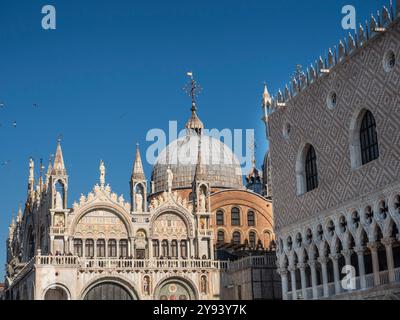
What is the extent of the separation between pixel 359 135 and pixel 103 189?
16.1 metres

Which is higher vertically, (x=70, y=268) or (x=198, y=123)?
(x=198, y=123)

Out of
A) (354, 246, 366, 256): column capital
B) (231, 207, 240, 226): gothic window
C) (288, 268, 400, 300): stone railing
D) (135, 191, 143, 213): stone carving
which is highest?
(231, 207, 240, 226): gothic window

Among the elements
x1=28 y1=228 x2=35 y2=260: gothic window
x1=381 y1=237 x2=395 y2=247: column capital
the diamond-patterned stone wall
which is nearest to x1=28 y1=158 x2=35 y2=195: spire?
x1=28 y1=228 x2=35 y2=260: gothic window

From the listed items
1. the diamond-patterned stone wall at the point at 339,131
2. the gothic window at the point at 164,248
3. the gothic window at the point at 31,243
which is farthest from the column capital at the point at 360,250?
the gothic window at the point at 31,243

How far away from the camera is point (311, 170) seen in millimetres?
30969

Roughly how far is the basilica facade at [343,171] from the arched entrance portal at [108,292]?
28.5 ft

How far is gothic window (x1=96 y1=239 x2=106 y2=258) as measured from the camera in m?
38.3

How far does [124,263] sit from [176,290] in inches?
126

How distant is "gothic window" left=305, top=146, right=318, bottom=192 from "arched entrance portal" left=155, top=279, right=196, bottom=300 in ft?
33.0

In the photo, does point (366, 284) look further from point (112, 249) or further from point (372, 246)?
point (112, 249)

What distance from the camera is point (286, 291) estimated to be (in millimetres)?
→ 32875

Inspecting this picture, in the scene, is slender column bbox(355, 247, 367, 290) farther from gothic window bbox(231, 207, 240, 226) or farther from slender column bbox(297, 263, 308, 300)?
gothic window bbox(231, 207, 240, 226)

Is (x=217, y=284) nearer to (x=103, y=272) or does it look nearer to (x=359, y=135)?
(x=103, y=272)
